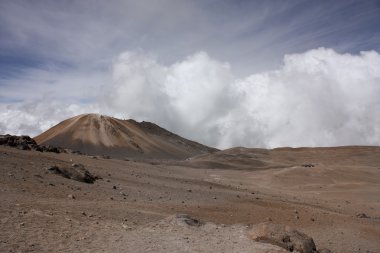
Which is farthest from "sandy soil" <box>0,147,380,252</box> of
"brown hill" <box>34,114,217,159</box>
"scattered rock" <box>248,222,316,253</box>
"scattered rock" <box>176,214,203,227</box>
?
"brown hill" <box>34,114,217,159</box>

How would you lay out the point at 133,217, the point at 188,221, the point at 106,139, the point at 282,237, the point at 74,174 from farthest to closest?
the point at 106,139 < the point at 74,174 < the point at 133,217 < the point at 188,221 < the point at 282,237

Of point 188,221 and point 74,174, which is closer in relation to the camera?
point 188,221

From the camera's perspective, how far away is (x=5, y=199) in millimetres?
10688

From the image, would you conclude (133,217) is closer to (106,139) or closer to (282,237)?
(282,237)

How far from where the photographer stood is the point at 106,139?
72000 millimetres

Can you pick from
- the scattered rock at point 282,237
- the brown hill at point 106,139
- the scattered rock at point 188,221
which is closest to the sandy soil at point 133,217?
the scattered rock at point 188,221

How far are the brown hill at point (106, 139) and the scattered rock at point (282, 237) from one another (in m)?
53.8

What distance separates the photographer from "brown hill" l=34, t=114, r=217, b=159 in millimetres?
68000

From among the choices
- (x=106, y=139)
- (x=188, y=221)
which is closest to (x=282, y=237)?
(x=188, y=221)

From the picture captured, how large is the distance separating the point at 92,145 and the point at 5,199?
59.0m

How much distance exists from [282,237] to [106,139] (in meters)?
63.6

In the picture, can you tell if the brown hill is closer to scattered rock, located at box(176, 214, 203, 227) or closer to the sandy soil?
the sandy soil

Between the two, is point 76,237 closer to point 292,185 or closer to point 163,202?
point 163,202

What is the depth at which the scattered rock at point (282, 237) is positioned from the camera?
1040cm
